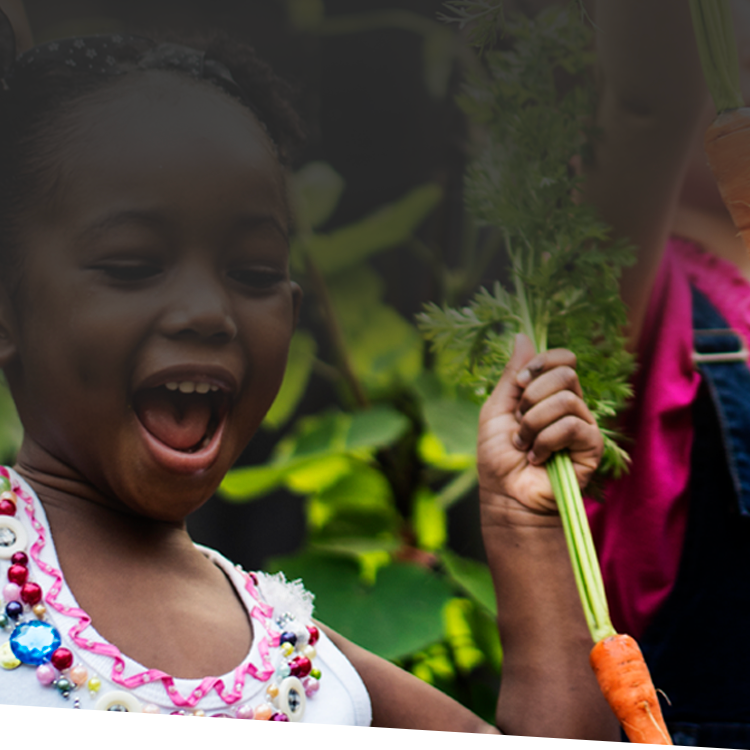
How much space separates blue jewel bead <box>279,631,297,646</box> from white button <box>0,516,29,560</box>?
21 cm

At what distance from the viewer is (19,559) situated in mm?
526

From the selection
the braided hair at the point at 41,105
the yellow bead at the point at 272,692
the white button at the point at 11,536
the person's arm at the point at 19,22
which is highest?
the person's arm at the point at 19,22

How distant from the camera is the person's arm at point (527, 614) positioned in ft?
2.19

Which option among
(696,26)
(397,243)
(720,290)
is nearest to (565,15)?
(696,26)

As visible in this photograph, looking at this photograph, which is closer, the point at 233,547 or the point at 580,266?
the point at 580,266

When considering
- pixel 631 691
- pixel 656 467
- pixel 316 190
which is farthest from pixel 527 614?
pixel 316 190

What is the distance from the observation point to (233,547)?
1210mm

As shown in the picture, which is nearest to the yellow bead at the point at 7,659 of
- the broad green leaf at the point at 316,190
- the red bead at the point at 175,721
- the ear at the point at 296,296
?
the red bead at the point at 175,721

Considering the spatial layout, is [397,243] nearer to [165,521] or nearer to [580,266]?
[580,266]

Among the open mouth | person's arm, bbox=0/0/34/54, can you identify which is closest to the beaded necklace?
the open mouth

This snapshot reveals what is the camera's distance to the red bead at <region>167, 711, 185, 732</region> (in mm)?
515

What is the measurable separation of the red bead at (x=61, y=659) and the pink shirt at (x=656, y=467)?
21.9 inches

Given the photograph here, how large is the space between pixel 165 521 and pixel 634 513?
50 cm

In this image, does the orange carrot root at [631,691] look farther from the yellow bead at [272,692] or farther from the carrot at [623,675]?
the yellow bead at [272,692]
